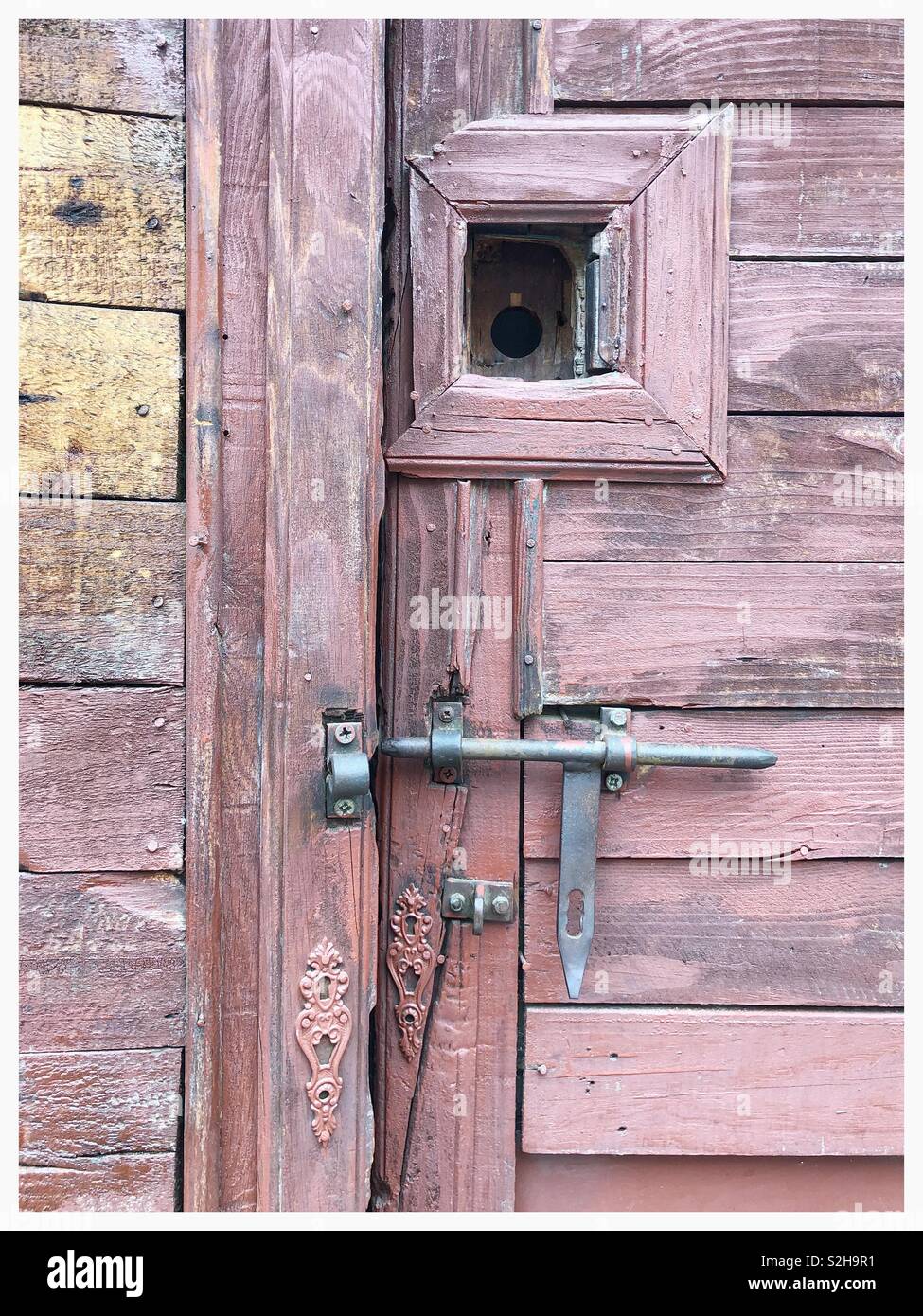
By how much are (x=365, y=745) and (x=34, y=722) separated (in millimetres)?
344

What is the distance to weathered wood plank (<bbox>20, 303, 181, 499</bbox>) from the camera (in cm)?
87

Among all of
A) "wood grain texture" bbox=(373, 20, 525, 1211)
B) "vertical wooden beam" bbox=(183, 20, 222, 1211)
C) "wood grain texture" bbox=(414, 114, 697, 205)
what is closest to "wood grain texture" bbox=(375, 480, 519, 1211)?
"wood grain texture" bbox=(373, 20, 525, 1211)

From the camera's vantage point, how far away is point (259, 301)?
0.89m

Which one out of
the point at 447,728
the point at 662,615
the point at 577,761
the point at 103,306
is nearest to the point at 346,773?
the point at 447,728

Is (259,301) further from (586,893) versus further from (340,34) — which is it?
(586,893)

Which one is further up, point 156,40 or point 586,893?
point 156,40

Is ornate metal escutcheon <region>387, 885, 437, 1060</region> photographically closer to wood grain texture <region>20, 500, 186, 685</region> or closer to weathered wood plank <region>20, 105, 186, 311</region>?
wood grain texture <region>20, 500, 186, 685</region>

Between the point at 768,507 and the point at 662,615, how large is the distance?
18 centimetres

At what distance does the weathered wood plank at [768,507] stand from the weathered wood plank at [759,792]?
0.19m

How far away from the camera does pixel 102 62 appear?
0.87m

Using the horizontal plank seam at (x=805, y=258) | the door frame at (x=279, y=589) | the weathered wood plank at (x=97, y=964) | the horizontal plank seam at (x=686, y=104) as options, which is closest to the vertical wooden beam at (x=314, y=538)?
the door frame at (x=279, y=589)

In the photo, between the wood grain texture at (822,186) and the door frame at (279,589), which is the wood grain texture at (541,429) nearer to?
the door frame at (279,589)

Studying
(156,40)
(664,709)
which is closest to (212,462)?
(156,40)

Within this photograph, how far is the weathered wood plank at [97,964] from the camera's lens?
878 millimetres
